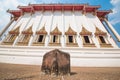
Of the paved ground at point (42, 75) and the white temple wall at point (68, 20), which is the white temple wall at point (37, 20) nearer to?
the white temple wall at point (68, 20)

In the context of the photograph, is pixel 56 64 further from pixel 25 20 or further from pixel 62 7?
pixel 62 7

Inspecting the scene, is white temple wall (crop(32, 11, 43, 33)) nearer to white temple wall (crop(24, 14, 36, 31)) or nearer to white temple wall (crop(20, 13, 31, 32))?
white temple wall (crop(24, 14, 36, 31))

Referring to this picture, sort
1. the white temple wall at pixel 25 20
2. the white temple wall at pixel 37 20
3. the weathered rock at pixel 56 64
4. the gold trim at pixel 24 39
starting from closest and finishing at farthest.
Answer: the weathered rock at pixel 56 64
the gold trim at pixel 24 39
the white temple wall at pixel 37 20
the white temple wall at pixel 25 20

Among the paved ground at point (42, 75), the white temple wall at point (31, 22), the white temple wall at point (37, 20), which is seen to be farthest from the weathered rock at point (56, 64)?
the white temple wall at point (31, 22)

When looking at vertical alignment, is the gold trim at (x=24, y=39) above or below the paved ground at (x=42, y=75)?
above

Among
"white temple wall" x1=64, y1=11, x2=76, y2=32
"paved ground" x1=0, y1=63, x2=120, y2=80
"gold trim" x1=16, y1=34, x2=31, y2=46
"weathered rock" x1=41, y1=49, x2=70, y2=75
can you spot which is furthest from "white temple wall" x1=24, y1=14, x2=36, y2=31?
"weathered rock" x1=41, y1=49, x2=70, y2=75

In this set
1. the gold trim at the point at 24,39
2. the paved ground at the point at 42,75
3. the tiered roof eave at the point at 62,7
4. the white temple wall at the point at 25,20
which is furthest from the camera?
the tiered roof eave at the point at 62,7

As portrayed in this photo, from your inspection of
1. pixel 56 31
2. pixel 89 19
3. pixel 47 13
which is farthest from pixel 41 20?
pixel 89 19

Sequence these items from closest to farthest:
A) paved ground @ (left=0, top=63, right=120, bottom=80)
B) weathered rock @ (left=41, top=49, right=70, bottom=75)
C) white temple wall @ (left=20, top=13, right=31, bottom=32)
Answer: paved ground @ (left=0, top=63, right=120, bottom=80) < weathered rock @ (left=41, top=49, right=70, bottom=75) < white temple wall @ (left=20, top=13, right=31, bottom=32)

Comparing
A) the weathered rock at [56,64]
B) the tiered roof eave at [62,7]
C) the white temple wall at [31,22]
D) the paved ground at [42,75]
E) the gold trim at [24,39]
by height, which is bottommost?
the paved ground at [42,75]

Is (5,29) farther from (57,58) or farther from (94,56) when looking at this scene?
(57,58)

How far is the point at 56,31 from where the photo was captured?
15.5 meters

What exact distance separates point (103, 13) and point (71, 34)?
7.56m

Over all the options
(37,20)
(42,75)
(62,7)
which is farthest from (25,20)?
(42,75)
